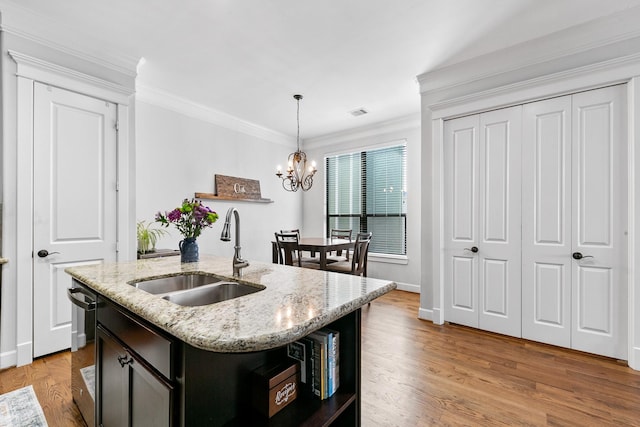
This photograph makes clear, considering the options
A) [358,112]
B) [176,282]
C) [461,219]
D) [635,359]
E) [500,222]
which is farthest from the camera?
[358,112]

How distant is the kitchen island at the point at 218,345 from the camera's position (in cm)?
88

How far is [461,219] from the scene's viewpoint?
10.9ft

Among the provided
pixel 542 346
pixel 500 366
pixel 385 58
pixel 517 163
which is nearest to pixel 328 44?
pixel 385 58

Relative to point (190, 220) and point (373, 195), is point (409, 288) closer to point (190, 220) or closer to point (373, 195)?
point (373, 195)

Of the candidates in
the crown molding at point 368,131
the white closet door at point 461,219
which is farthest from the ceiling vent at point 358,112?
the white closet door at point 461,219

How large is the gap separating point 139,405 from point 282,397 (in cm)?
54

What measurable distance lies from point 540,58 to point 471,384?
2.93 metres

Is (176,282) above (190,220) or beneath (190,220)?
beneath

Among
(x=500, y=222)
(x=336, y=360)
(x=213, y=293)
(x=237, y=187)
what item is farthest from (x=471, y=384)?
(x=237, y=187)

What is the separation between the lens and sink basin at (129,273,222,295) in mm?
1618

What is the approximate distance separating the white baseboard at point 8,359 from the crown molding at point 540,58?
460cm

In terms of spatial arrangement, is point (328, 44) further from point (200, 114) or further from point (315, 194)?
point (315, 194)

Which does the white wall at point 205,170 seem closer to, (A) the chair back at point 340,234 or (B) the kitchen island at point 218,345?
(A) the chair back at point 340,234

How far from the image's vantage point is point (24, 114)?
8.20 feet
